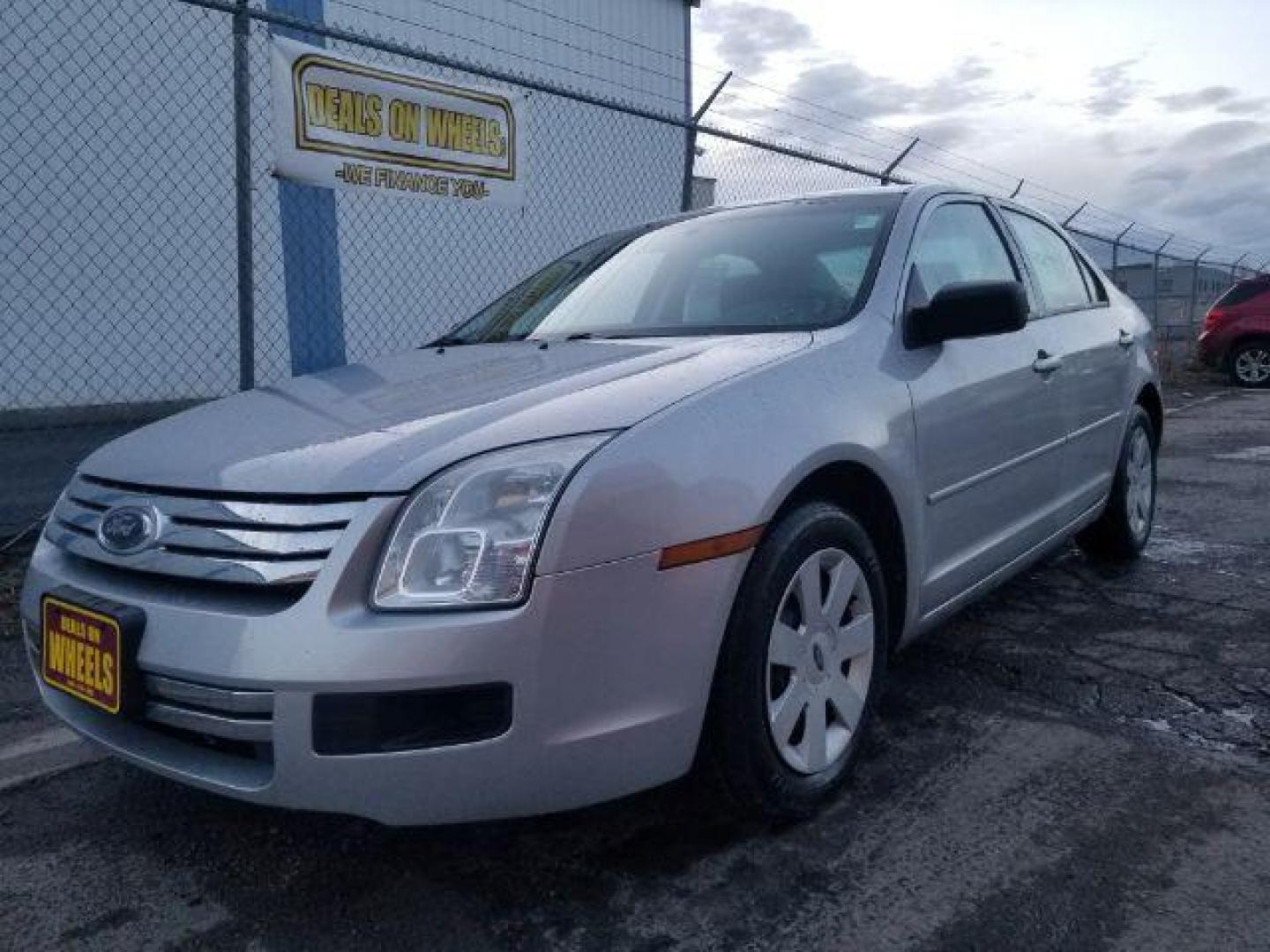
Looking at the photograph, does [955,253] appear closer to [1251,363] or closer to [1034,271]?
[1034,271]

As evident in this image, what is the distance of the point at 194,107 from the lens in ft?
30.1

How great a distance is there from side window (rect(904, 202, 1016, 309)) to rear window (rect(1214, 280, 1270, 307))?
1201 centimetres

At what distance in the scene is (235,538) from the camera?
1.99 metres

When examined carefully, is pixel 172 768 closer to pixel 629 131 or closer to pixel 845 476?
pixel 845 476

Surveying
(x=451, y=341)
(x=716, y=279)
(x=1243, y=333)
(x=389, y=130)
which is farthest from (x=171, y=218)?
(x=1243, y=333)

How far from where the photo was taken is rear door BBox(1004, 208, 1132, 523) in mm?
3709

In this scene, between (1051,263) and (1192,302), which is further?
(1192,302)

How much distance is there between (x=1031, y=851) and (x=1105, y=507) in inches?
96.5

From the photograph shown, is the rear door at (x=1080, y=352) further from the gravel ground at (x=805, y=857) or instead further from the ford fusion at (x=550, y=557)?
the gravel ground at (x=805, y=857)

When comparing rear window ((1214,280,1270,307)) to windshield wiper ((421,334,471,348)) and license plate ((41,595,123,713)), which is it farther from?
license plate ((41,595,123,713))

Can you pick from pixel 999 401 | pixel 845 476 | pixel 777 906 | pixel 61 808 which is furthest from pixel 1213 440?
pixel 61 808

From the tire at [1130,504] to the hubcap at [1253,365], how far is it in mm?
10620

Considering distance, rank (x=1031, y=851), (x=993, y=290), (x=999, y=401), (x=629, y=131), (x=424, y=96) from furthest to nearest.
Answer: (x=629, y=131) < (x=424, y=96) < (x=999, y=401) < (x=993, y=290) < (x=1031, y=851)

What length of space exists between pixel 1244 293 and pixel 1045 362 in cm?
1234
